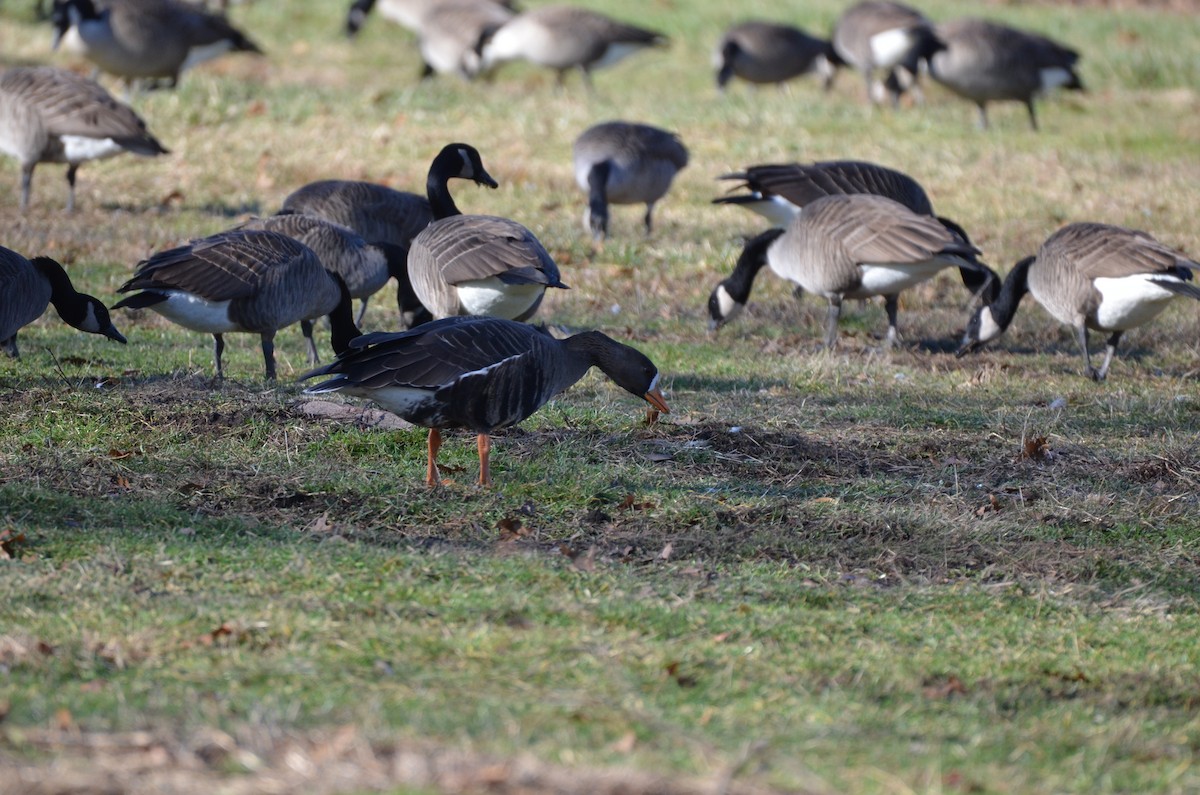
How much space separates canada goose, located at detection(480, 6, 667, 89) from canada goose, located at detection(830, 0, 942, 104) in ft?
10.8

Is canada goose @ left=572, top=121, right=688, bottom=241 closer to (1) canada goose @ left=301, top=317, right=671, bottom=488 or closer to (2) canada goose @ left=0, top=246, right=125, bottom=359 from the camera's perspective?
(2) canada goose @ left=0, top=246, right=125, bottom=359

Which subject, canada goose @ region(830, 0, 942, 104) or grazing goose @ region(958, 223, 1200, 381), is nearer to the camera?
grazing goose @ region(958, 223, 1200, 381)

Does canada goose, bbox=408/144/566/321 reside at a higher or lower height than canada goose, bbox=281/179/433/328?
lower

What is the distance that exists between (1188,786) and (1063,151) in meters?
15.1

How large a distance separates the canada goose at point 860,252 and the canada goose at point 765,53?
11.9 m

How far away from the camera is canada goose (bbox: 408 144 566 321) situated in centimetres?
944

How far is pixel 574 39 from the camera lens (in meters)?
22.3

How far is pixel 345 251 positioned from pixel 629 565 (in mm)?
5319

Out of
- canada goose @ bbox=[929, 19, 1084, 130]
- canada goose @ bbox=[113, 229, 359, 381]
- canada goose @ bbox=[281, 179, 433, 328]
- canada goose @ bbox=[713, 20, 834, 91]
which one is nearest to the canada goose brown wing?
canada goose @ bbox=[113, 229, 359, 381]

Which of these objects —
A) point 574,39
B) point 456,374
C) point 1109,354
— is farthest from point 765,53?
point 456,374

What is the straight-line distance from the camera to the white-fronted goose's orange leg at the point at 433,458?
712cm

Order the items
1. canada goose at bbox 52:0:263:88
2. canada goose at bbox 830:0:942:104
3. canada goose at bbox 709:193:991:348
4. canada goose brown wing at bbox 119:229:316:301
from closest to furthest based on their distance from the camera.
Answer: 1. canada goose brown wing at bbox 119:229:316:301
2. canada goose at bbox 709:193:991:348
3. canada goose at bbox 52:0:263:88
4. canada goose at bbox 830:0:942:104

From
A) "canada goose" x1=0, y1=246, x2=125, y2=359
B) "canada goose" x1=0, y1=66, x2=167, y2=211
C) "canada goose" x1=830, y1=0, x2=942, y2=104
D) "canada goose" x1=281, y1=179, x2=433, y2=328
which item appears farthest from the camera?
"canada goose" x1=830, y1=0, x2=942, y2=104

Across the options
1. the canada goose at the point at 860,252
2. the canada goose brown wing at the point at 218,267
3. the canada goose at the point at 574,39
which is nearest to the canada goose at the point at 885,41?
the canada goose at the point at 574,39
